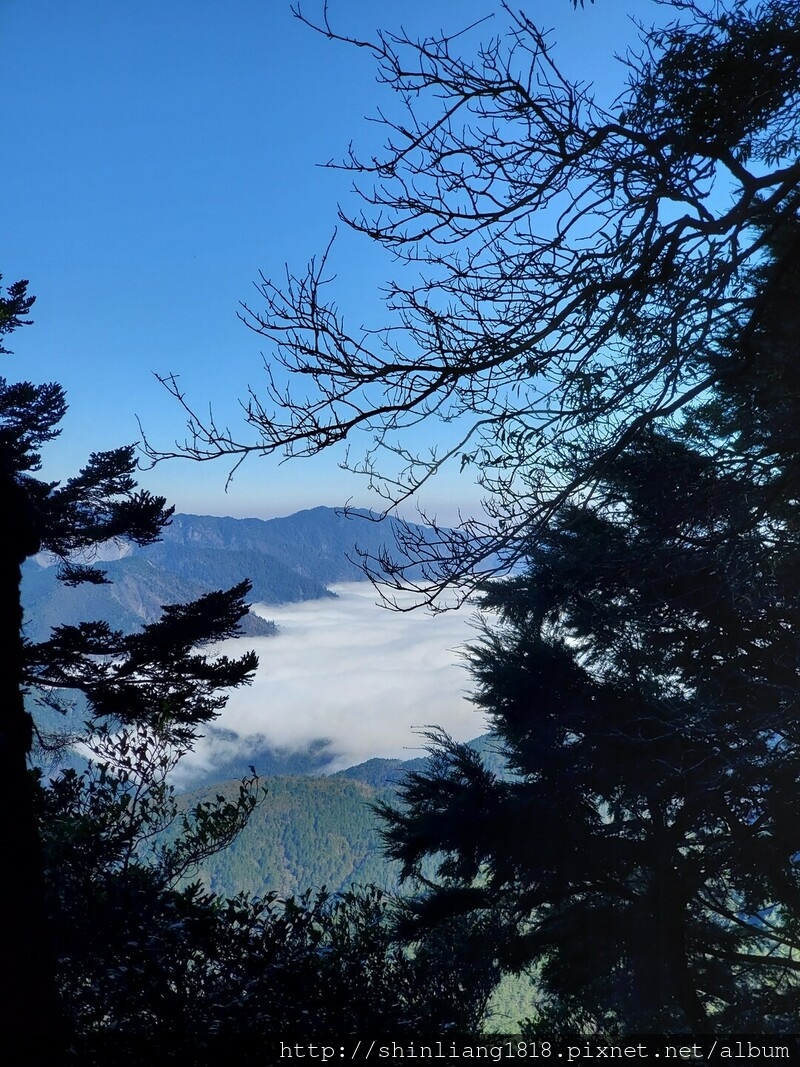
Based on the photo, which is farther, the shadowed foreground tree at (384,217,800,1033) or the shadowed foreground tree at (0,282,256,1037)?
the shadowed foreground tree at (0,282,256,1037)

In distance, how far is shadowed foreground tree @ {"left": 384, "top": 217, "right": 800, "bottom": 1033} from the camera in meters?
5.83

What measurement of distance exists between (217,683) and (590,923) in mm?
5558

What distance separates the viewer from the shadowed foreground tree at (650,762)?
19.1ft

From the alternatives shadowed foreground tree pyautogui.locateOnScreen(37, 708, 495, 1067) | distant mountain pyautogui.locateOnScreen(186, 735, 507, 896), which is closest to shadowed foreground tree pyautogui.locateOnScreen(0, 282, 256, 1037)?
shadowed foreground tree pyautogui.locateOnScreen(37, 708, 495, 1067)

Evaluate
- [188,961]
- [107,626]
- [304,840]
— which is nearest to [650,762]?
[188,961]

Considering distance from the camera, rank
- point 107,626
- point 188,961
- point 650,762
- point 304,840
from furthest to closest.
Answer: point 304,840
point 107,626
point 650,762
point 188,961

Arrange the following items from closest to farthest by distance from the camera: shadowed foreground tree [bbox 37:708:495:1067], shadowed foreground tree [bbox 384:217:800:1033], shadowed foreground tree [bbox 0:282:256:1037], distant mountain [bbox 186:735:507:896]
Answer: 1. shadowed foreground tree [bbox 37:708:495:1067]
2. shadowed foreground tree [bbox 384:217:800:1033]
3. shadowed foreground tree [bbox 0:282:256:1037]
4. distant mountain [bbox 186:735:507:896]

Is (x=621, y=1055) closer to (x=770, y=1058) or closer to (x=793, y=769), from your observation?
(x=770, y=1058)

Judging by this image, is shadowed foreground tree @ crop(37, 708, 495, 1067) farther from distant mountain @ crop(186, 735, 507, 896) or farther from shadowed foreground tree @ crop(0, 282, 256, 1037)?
distant mountain @ crop(186, 735, 507, 896)

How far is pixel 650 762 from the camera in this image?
8359mm

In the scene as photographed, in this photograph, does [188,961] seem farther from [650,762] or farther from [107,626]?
[107,626]

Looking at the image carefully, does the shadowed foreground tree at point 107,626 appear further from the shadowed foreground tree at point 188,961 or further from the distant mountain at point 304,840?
the distant mountain at point 304,840

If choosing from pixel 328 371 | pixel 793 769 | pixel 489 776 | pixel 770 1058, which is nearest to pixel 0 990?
pixel 328 371

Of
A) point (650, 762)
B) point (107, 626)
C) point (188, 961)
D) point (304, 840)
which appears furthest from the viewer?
point (304, 840)
